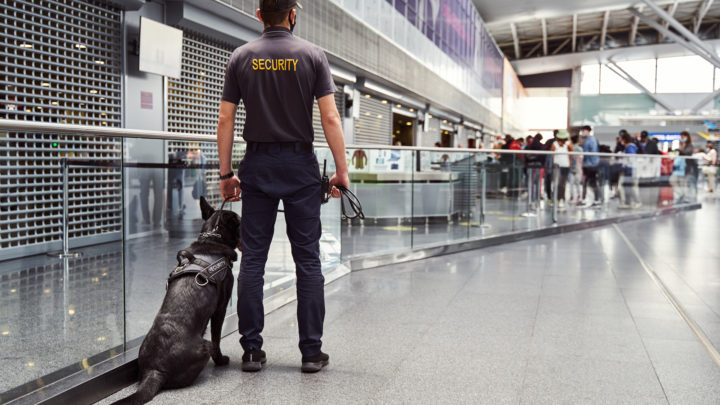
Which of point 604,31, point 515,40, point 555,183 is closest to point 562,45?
point 604,31

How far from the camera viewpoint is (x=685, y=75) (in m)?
43.3

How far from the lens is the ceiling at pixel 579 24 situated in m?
29.9

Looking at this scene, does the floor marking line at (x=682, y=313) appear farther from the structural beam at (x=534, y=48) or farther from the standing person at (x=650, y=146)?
the structural beam at (x=534, y=48)

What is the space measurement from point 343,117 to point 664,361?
11.6 m

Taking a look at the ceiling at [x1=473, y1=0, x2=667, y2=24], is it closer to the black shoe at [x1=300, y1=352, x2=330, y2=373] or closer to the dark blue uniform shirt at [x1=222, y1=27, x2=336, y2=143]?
the dark blue uniform shirt at [x1=222, y1=27, x2=336, y2=143]

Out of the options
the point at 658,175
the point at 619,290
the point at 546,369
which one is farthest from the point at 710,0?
the point at 546,369

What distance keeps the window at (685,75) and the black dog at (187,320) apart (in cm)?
4691

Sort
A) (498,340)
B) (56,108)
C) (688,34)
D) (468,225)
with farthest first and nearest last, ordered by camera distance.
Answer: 1. (688,34)
2. (468,225)
3. (56,108)
4. (498,340)

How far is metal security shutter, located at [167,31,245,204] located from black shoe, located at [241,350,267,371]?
19.3ft

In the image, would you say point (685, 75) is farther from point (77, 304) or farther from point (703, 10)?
point (77, 304)

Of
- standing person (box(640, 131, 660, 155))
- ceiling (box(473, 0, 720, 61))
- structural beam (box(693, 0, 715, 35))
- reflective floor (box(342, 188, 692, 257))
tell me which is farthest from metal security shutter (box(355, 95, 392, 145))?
structural beam (box(693, 0, 715, 35))

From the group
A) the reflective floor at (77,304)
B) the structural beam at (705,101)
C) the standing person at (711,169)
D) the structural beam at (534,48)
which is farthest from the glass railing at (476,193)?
the structural beam at (534,48)

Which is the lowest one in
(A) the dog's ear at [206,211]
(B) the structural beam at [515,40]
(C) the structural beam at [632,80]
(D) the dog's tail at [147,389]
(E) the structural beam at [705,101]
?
(D) the dog's tail at [147,389]

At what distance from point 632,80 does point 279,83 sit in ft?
154
